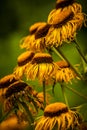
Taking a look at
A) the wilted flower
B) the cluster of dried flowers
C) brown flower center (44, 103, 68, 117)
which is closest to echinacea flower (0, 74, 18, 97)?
the cluster of dried flowers

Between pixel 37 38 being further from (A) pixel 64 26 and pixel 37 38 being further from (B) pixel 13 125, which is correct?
(B) pixel 13 125

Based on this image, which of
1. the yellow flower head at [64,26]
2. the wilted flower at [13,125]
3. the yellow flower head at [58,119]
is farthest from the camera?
the wilted flower at [13,125]

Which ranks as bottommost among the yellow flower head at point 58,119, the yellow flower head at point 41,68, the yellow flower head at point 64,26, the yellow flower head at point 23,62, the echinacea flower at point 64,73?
the yellow flower head at point 58,119

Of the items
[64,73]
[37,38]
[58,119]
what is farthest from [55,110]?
[37,38]

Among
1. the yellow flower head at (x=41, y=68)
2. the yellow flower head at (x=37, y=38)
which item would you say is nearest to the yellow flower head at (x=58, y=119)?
the yellow flower head at (x=41, y=68)

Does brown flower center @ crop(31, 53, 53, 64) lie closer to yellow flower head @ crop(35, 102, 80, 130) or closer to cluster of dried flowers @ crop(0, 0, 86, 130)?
cluster of dried flowers @ crop(0, 0, 86, 130)

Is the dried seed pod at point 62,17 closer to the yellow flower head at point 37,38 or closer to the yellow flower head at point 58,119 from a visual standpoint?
the yellow flower head at point 37,38

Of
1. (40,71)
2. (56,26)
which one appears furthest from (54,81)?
(56,26)
